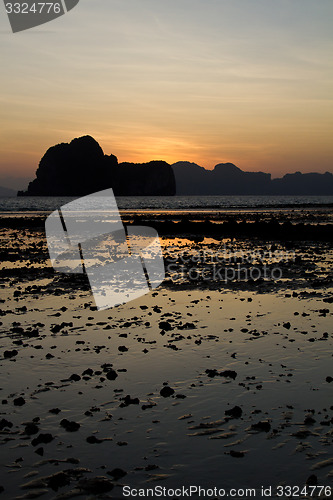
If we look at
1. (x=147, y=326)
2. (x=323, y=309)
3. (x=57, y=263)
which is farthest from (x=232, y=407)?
(x=57, y=263)

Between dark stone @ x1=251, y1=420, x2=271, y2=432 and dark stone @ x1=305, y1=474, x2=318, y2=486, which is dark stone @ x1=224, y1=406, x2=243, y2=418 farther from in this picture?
dark stone @ x1=305, y1=474, x2=318, y2=486

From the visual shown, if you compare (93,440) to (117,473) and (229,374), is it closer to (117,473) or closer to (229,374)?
(117,473)

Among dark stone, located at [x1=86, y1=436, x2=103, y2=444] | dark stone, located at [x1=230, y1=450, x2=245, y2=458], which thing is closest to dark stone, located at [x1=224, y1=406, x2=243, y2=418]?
dark stone, located at [x1=230, y1=450, x2=245, y2=458]

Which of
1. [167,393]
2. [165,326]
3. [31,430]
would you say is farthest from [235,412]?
[165,326]

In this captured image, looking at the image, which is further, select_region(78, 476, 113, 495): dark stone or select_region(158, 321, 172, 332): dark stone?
select_region(158, 321, 172, 332): dark stone

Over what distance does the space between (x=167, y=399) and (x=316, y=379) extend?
331 centimetres

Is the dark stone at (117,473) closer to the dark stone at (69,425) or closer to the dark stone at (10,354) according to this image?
the dark stone at (69,425)

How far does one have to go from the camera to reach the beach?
6656 mm

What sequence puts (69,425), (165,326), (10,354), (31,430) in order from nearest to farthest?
(31,430)
(69,425)
(10,354)
(165,326)

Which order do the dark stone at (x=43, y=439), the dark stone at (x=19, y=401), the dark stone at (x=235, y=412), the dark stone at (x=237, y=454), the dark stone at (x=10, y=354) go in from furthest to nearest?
the dark stone at (x=10, y=354)
the dark stone at (x=19, y=401)
the dark stone at (x=235, y=412)
the dark stone at (x=43, y=439)
the dark stone at (x=237, y=454)

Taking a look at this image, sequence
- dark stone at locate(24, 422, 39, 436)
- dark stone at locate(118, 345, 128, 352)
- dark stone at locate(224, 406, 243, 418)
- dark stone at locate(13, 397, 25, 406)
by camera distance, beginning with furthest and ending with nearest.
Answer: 1. dark stone at locate(118, 345, 128, 352)
2. dark stone at locate(13, 397, 25, 406)
3. dark stone at locate(224, 406, 243, 418)
4. dark stone at locate(24, 422, 39, 436)

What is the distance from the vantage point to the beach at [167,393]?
21.8 feet

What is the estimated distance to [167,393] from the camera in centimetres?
930

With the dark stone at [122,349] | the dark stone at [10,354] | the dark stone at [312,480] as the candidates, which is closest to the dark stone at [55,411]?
the dark stone at [10,354]
